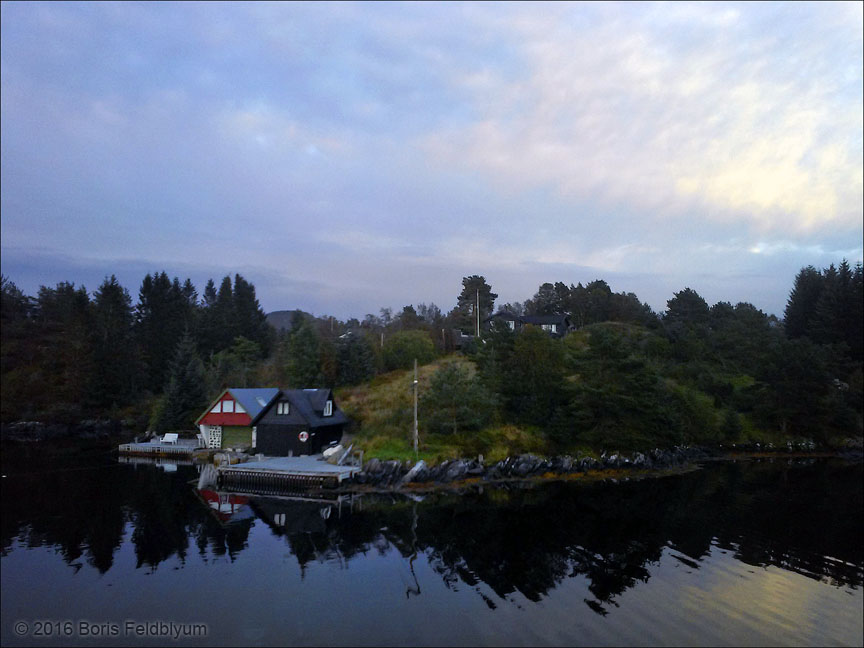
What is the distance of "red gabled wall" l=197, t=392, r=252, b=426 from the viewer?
1748 inches

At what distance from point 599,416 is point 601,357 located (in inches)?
194

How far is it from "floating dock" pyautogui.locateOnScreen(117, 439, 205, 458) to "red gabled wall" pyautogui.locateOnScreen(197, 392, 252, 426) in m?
3.36

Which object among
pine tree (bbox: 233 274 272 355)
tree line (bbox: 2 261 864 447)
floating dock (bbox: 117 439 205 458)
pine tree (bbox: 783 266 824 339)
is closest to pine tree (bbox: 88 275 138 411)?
tree line (bbox: 2 261 864 447)

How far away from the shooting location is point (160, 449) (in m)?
47.8

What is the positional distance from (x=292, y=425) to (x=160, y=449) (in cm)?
1577

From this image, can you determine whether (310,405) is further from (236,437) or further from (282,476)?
(236,437)

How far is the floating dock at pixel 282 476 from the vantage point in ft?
112

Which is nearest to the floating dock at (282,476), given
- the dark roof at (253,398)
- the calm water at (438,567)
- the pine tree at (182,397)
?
the calm water at (438,567)

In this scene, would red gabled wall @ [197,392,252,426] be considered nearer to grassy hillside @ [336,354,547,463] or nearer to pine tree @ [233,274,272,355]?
grassy hillside @ [336,354,547,463]

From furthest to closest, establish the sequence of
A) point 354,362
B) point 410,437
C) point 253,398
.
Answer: point 354,362, point 253,398, point 410,437

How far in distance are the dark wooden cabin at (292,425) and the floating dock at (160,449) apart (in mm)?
9676

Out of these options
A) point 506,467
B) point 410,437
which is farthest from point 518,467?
point 410,437

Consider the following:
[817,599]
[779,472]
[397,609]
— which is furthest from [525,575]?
[779,472]

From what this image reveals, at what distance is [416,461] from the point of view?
37.1 metres
